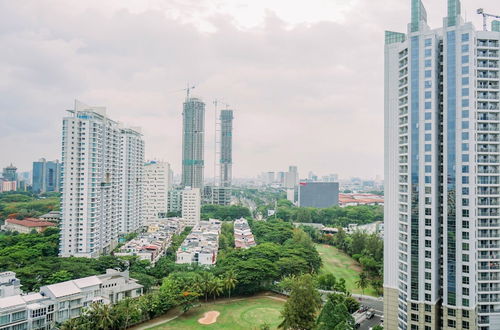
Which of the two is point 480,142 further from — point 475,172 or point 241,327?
point 241,327

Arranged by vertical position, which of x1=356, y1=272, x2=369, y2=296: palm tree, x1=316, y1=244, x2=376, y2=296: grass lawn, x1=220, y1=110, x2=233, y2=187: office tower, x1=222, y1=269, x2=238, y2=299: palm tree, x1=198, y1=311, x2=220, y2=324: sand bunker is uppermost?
x1=220, y1=110, x2=233, y2=187: office tower

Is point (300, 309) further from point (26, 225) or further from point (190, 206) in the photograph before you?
point (26, 225)

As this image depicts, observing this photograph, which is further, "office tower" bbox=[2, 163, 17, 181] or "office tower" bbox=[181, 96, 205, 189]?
"office tower" bbox=[2, 163, 17, 181]

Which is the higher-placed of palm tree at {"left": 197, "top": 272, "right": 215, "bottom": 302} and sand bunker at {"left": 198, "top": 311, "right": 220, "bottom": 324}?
palm tree at {"left": 197, "top": 272, "right": 215, "bottom": 302}

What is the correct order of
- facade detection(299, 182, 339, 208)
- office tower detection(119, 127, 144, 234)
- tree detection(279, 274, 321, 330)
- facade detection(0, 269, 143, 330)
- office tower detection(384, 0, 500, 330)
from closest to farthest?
office tower detection(384, 0, 500, 330), facade detection(0, 269, 143, 330), tree detection(279, 274, 321, 330), office tower detection(119, 127, 144, 234), facade detection(299, 182, 339, 208)

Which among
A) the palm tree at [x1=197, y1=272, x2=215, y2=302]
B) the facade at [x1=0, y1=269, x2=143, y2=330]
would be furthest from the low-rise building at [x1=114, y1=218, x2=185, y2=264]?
the palm tree at [x1=197, y1=272, x2=215, y2=302]

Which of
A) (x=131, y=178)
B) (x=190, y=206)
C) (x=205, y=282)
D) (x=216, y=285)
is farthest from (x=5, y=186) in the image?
(x=216, y=285)

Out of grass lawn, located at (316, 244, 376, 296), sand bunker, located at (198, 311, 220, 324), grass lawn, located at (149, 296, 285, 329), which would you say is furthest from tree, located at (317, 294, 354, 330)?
grass lawn, located at (316, 244, 376, 296)

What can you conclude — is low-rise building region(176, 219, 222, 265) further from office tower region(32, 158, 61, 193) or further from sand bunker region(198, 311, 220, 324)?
office tower region(32, 158, 61, 193)

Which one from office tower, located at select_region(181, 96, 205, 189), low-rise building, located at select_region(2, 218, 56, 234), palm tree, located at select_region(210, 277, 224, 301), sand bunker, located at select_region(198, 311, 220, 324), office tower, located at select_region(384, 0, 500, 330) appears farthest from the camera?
office tower, located at select_region(181, 96, 205, 189)
